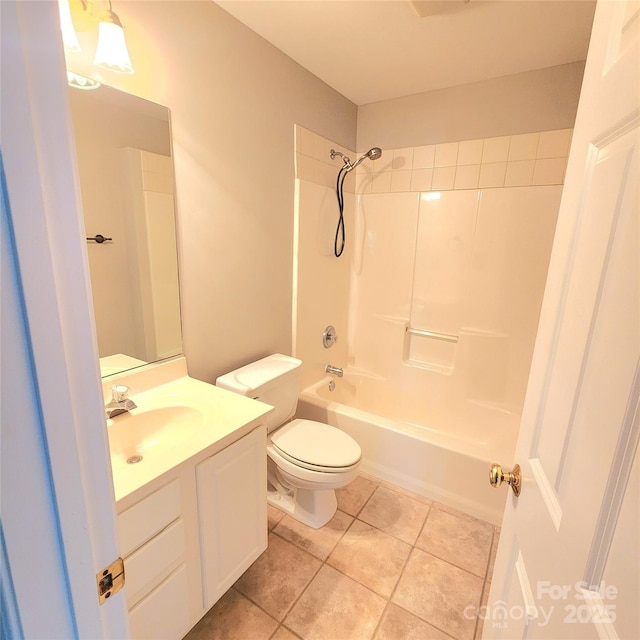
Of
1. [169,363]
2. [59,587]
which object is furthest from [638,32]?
[169,363]

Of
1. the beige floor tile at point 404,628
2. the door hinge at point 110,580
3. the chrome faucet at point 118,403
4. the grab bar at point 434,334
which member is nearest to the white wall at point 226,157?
the chrome faucet at point 118,403

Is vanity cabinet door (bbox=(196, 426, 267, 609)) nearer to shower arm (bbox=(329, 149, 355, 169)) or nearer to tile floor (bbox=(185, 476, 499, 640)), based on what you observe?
tile floor (bbox=(185, 476, 499, 640))

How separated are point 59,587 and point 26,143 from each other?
51cm

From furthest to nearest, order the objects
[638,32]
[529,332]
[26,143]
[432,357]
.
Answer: [432,357]
[529,332]
[638,32]
[26,143]

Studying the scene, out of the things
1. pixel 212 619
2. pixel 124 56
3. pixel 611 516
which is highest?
pixel 124 56

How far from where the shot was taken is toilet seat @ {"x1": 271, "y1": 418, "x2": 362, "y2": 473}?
62.4 inches

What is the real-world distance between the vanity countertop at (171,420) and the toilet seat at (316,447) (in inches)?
16.9

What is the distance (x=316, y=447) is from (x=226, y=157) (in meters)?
1.45

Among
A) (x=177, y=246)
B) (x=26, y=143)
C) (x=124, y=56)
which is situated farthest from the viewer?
(x=177, y=246)

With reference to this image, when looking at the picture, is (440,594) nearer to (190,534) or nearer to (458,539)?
(458,539)

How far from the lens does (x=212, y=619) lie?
1331 millimetres

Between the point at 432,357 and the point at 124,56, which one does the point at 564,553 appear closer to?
the point at 124,56

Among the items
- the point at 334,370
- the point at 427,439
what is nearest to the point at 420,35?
the point at 334,370

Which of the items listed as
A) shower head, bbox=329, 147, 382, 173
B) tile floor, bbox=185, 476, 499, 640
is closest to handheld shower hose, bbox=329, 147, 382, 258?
shower head, bbox=329, 147, 382, 173
